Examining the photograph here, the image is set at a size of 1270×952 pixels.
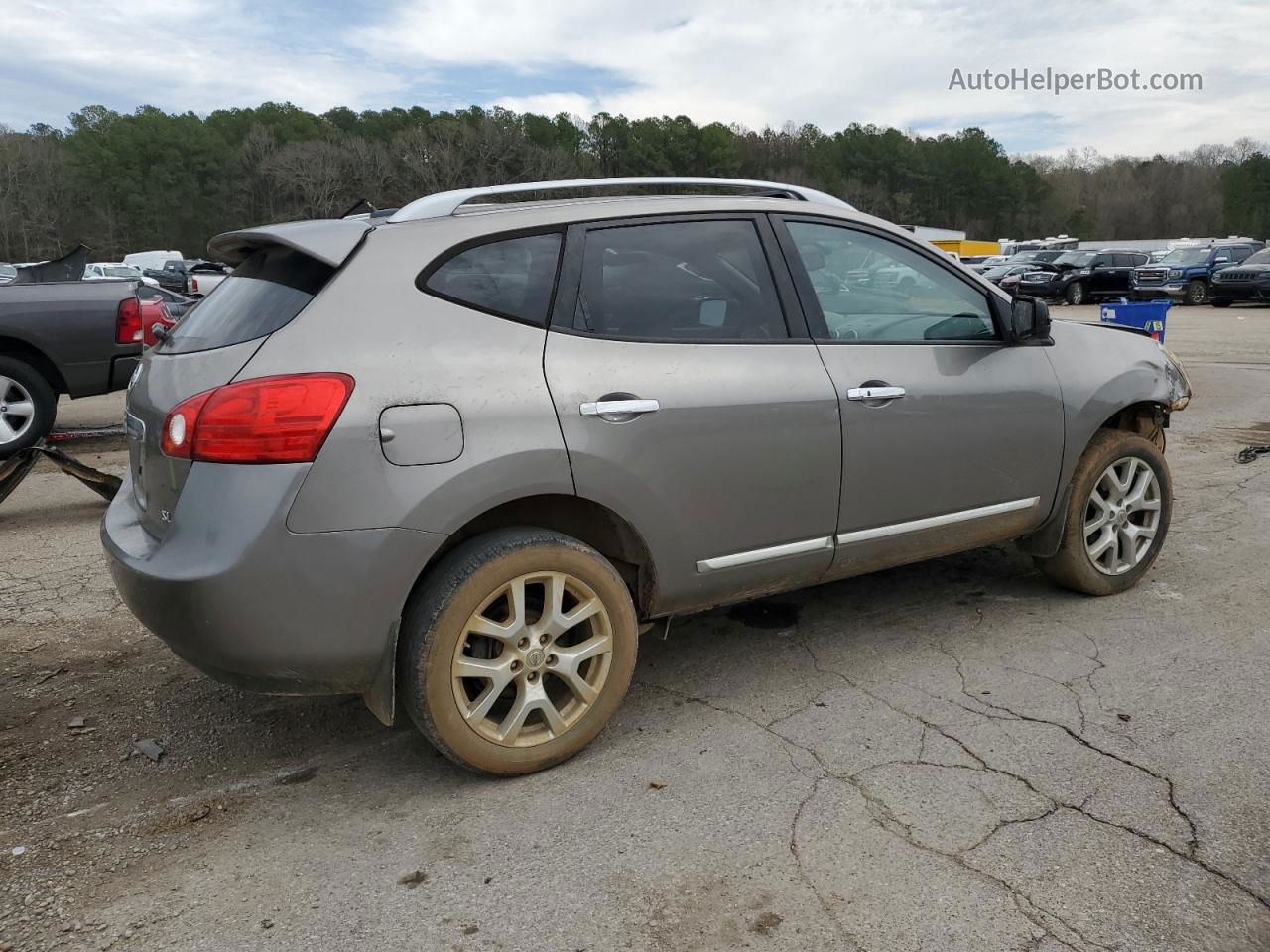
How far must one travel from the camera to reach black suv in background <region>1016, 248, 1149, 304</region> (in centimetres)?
2992

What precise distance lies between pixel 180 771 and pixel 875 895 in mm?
2145

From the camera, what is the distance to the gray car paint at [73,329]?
7699mm

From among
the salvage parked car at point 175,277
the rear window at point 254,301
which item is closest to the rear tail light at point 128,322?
the rear window at point 254,301

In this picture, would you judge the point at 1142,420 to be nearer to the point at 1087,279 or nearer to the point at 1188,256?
the point at 1087,279

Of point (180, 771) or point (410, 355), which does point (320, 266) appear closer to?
point (410, 355)

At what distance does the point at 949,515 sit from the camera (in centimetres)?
388

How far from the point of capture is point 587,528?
3.24 metres

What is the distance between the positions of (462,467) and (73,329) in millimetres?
6555

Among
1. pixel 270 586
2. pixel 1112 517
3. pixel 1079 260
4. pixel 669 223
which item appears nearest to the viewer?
pixel 270 586

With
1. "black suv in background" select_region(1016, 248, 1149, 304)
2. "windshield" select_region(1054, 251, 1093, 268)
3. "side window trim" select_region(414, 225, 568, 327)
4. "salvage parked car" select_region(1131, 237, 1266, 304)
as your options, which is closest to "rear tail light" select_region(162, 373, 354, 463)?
"side window trim" select_region(414, 225, 568, 327)

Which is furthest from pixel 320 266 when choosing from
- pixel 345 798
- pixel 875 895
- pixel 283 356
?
pixel 875 895

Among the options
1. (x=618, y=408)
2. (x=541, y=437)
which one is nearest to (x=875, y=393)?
(x=618, y=408)

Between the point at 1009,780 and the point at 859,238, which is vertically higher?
the point at 859,238

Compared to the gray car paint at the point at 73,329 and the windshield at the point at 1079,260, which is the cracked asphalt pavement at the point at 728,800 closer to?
the gray car paint at the point at 73,329
